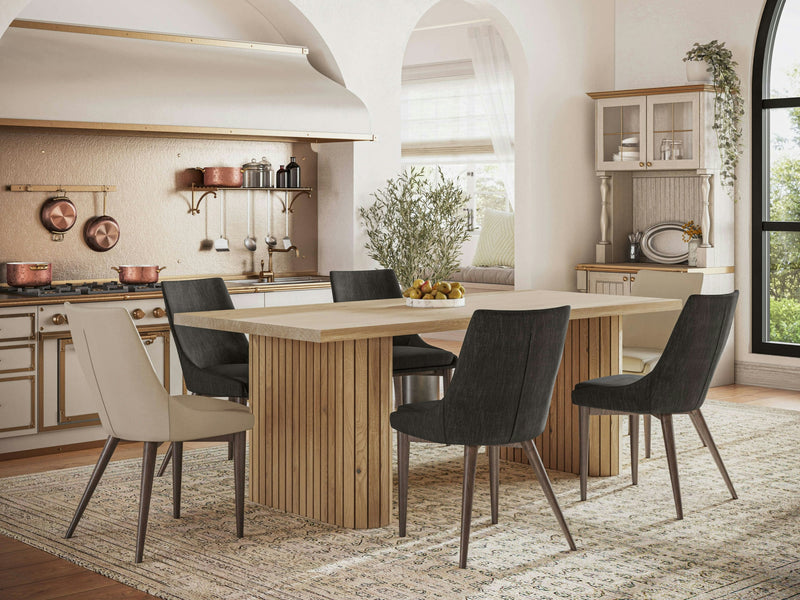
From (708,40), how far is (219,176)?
3.63 meters

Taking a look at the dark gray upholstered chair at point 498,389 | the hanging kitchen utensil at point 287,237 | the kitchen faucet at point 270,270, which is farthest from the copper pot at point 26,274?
the dark gray upholstered chair at point 498,389

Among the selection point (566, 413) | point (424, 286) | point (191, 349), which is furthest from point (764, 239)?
point (191, 349)

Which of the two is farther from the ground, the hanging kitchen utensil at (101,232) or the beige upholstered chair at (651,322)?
the hanging kitchen utensil at (101,232)

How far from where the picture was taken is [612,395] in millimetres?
4156

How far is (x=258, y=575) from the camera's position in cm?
340

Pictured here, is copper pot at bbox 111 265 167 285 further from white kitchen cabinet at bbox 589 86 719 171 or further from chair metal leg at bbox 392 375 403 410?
white kitchen cabinet at bbox 589 86 719 171

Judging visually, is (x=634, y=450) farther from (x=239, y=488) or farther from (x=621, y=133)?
(x=621, y=133)

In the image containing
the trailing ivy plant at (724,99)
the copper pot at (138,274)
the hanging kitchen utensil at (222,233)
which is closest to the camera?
the copper pot at (138,274)

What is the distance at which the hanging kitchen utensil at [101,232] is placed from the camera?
19.4ft

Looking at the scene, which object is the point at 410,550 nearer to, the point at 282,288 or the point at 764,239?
the point at 282,288

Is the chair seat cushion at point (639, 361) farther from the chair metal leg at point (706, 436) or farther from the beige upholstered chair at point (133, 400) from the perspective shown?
the beige upholstered chair at point (133, 400)

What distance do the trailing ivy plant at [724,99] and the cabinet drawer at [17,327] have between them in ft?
14.9

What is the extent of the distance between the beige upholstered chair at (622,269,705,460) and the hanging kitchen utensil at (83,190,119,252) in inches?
115

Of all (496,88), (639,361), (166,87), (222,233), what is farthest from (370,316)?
(496,88)
